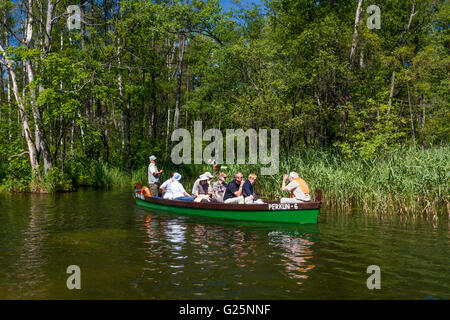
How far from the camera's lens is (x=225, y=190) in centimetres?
1345

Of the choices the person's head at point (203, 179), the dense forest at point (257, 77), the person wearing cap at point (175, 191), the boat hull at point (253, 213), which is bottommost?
the boat hull at point (253, 213)

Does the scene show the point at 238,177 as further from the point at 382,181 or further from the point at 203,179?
the point at 382,181

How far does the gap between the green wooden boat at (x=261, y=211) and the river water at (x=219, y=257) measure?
0.93ft

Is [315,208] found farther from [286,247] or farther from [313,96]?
[313,96]

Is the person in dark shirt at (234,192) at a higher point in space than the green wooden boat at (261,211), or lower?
higher

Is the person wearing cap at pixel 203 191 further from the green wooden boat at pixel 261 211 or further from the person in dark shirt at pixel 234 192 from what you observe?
the person in dark shirt at pixel 234 192

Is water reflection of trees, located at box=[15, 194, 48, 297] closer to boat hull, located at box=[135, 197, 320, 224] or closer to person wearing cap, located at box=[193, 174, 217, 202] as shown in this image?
boat hull, located at box=[135, 197, 320, 224]

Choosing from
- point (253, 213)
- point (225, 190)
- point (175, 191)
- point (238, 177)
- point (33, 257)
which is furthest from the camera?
point (175, 191)

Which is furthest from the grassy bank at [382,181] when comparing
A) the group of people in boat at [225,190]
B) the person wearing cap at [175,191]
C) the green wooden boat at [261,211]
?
the person wearing cap at [175,191]

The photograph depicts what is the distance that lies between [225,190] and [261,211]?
185 cm

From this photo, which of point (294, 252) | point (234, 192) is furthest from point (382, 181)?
point (294, 252)

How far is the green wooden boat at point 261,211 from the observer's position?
11.7 meters

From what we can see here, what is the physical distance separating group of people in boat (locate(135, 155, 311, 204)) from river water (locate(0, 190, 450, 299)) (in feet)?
2.92

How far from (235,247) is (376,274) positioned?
3275mm
